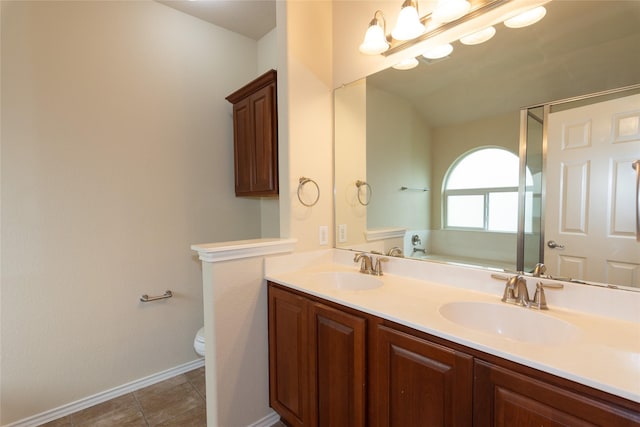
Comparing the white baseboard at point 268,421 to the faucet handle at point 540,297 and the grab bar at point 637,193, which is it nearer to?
the faucet handle at point 540,297

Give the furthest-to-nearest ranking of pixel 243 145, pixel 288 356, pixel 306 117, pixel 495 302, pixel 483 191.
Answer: pixel 243 145 → pixel 306 117 → pixel 288 356 → pixel 483 191 → pixel 495 302

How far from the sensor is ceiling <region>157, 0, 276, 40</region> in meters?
2.00

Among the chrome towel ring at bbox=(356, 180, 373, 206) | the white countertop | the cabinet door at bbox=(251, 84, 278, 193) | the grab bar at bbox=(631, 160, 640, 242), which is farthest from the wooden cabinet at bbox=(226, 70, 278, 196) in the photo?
the grab bar at bbox=(631, 160, 640, 242)

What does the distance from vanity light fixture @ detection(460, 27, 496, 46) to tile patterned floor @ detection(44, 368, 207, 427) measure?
8.10 ft

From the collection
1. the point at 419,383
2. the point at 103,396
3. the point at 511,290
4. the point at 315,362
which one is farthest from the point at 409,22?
the point at 103,396

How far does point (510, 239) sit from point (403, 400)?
802 millimetres

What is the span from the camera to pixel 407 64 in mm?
1537

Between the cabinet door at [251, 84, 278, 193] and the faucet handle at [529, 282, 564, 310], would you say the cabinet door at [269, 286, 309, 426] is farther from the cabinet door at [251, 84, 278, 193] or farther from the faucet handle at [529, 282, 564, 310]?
the faucet handle at [529, 282, 564, 310]

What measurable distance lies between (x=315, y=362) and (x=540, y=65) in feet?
5.25

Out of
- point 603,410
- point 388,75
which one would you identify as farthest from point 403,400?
point 388,75

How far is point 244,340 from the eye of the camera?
1.51 meters

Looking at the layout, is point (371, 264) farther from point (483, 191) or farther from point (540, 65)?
point (540, 65)

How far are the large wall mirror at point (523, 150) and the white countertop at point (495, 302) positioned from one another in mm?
85

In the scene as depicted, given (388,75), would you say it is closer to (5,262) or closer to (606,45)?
(606,45)
